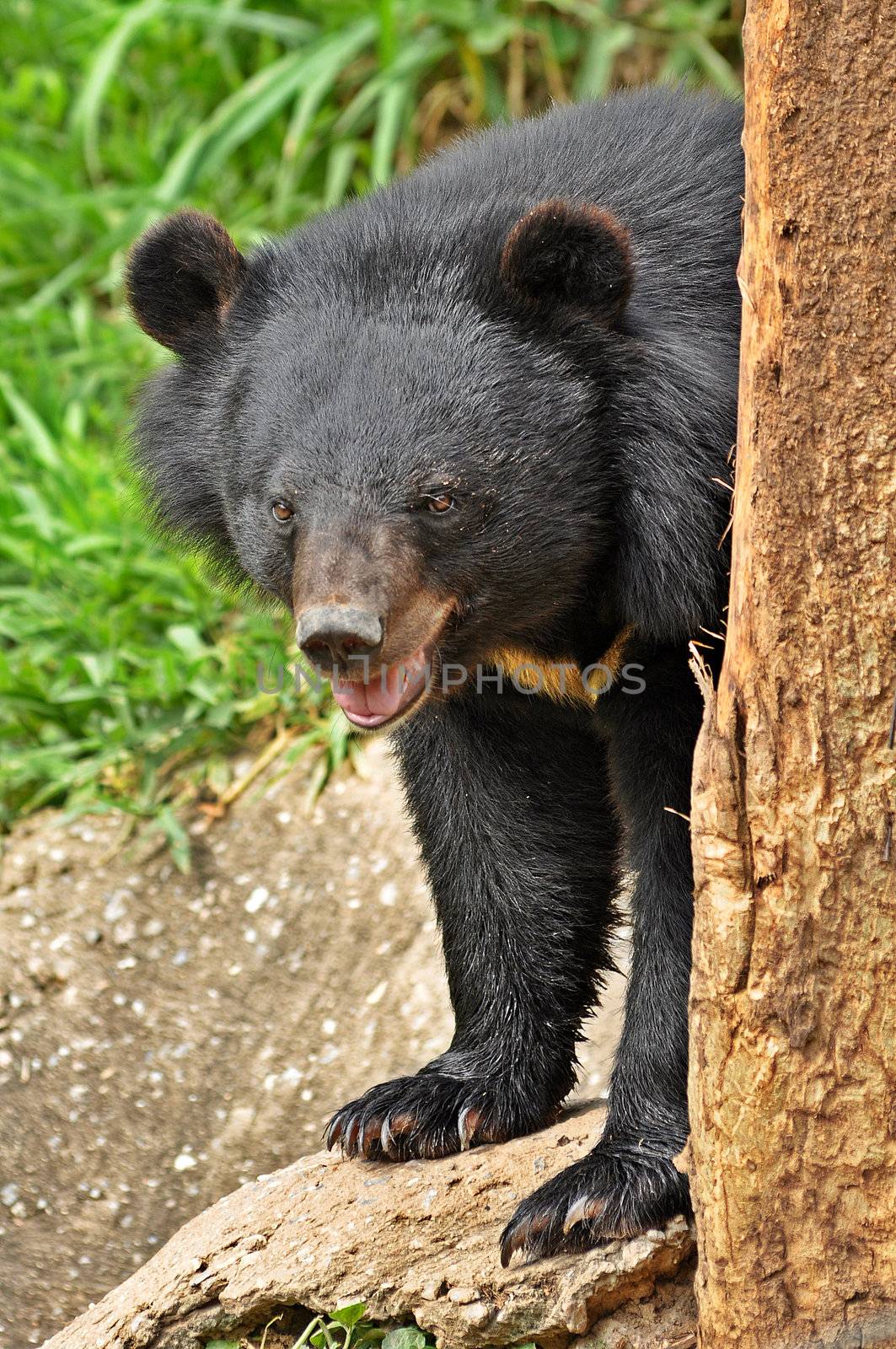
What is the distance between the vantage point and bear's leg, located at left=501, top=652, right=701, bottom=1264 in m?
3.22

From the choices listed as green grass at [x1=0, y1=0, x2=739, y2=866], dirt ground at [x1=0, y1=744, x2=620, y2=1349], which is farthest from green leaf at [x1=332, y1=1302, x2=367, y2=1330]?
green grass at [x1=0, y1=0, x2=739, y2=866]

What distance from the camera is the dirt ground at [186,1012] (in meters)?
4.50

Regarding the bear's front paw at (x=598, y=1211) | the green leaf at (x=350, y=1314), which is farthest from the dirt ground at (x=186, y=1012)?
the bear's front paw at (x=598, y=1211)

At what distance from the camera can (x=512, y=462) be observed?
3119 mm

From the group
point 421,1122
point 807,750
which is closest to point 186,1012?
point 421,1122

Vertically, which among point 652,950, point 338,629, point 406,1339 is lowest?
point 406,1339

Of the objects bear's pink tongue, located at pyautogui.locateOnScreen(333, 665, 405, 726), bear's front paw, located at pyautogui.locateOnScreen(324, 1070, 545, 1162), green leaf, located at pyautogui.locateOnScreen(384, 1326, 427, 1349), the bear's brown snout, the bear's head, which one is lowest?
green leaf, located at pyautogui.locateOnScreen(384, 1326, 427, 1349)

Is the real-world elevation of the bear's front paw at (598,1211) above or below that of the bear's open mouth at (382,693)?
below

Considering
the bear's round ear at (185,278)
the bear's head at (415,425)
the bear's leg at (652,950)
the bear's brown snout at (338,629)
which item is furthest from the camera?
the bear's round ear at (185,278)

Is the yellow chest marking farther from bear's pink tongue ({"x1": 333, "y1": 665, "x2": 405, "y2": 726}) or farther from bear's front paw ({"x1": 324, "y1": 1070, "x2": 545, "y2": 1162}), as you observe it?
bear's front paw ({"x1": 324, "y1": 1070, "x2": 545, "y2": 1162})

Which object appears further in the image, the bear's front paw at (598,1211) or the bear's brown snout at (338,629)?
the bear's front paw at (598,1211)

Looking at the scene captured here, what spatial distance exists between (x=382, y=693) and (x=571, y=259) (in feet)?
2.88

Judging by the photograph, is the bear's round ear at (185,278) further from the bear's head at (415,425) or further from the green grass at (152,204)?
the green grass at (152,204)

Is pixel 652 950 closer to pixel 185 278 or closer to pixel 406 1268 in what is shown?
pixel 406 1268
